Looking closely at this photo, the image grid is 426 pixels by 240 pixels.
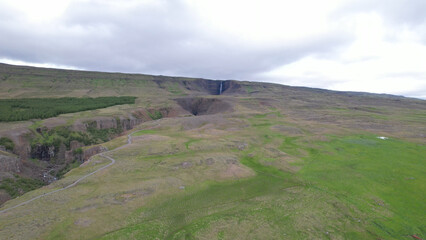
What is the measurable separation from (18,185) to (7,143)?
936 inches

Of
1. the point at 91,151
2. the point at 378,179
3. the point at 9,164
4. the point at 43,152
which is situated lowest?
the point at 43,152

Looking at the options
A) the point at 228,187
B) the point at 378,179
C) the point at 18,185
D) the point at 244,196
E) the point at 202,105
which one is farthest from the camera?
the point at 202,105

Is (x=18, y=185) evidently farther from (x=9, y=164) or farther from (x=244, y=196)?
(x=244, y=196)

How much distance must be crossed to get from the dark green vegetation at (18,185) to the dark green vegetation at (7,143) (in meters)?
17.8

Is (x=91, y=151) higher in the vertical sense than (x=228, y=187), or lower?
lower

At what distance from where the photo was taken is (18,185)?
38656 mm

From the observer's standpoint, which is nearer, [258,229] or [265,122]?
[258,229]

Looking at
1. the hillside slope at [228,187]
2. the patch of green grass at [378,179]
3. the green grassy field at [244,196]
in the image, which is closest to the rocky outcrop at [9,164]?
the hillside slope at [228,187]

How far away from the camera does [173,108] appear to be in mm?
137000

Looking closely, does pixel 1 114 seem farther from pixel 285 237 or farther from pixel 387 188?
pixel 387 188

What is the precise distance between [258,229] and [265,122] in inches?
2975

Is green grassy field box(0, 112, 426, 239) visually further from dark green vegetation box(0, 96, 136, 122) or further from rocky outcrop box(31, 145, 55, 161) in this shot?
dark green vegetation box(0, 96, 136, 122)

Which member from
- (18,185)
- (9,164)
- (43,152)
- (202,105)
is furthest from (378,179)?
(202,105)

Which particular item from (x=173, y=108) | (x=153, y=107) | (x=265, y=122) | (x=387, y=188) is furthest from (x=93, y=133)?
(x=387, y=188)
